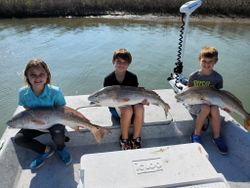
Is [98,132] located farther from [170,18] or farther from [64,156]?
[170,18]

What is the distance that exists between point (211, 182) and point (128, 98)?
1469 mm

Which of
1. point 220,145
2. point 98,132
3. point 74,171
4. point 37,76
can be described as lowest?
point 74,171

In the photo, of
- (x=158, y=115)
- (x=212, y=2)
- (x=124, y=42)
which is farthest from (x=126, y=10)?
(x=158, y=115)

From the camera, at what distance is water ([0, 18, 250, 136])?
664 centimetres

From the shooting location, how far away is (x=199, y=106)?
3.49 metres

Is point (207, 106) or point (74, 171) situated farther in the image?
point (207, 106)

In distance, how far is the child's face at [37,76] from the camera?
2908 millimetres

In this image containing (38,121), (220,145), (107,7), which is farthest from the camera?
(107,7)

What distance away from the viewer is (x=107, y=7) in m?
15.3

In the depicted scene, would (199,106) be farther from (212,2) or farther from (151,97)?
(212,2)

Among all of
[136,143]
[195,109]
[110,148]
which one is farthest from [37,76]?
[195,109]

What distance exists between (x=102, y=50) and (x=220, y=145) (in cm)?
598

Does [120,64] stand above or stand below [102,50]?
above

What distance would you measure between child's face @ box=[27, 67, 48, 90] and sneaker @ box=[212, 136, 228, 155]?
6.77 ft
